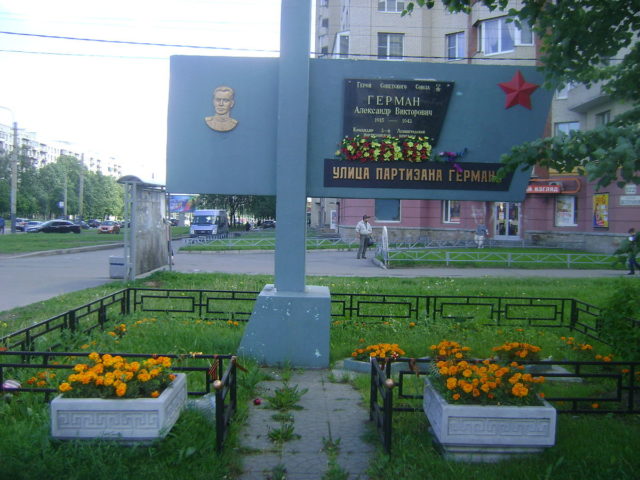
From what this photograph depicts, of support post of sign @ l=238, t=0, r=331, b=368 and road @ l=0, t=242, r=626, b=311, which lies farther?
road @ l=0, t=242, r=626, b=311

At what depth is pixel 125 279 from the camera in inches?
620

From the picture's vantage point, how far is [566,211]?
32.0 metres

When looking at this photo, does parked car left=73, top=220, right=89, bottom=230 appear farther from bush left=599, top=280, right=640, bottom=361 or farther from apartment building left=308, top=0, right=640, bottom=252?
bush left=599, top=280, right=640, bottom=361

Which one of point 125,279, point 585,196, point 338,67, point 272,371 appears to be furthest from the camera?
→ point 585,196

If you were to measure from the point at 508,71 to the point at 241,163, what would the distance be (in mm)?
3732

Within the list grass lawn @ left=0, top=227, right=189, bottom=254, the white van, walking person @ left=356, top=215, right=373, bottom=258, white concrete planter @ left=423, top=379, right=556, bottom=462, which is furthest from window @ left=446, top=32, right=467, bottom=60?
white concrete planter @ left=423, top=379, right=556, bottom=462

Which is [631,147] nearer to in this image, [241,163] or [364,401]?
[364,401]

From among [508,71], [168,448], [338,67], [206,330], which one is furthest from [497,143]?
[168,448]

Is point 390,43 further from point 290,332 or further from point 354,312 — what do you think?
point 290,332

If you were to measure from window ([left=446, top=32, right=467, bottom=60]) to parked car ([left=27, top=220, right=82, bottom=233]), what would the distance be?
1616 inches

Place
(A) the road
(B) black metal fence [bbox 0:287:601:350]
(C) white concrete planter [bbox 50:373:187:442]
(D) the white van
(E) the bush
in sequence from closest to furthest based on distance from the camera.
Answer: (C) white concrete planter [bbox 50:373:187:442] < (E) the bush < (B) black metal fence [bbox 0:287:601:350] < (A) the road < (D) the white van

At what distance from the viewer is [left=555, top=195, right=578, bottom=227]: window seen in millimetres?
31641

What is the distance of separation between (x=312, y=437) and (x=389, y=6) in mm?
36576

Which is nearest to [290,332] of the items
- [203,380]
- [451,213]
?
[203,380]
